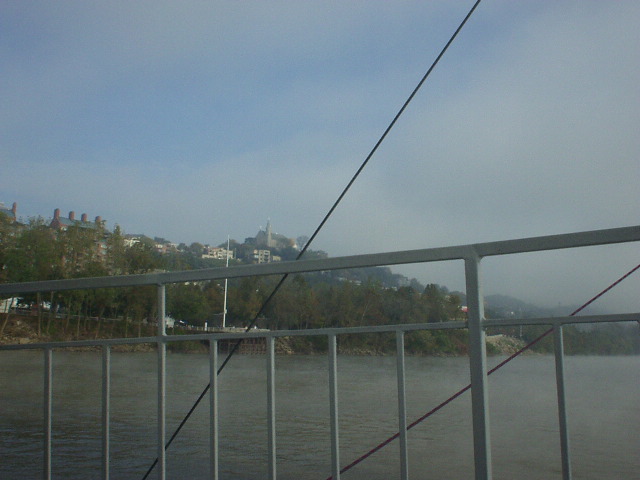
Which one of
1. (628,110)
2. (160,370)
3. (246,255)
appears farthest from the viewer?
(246,255)

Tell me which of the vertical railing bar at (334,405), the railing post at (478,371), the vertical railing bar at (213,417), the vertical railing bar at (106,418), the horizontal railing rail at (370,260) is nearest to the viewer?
the horizontal railing rail at (370,260)

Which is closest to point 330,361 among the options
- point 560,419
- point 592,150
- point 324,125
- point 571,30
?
point 560,419

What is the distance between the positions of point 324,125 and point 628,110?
215 centimetres

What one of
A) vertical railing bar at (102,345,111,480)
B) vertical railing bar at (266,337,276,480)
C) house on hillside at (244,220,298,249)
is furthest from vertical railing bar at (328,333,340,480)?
house on hillside at (244,220,298,249)

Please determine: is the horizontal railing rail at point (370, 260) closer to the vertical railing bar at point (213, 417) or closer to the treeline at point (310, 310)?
the treeline at point (310, 310)

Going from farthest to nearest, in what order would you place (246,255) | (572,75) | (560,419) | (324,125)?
(246,255), (324,125), (572,75), (560,419)

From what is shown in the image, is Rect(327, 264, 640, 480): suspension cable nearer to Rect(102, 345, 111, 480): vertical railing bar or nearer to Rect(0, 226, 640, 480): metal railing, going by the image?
Rect(0, 226, 640, 480): metal railing

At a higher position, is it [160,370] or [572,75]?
[572,75]

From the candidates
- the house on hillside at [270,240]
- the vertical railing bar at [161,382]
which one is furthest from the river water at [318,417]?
the house on hillside at [270,240]

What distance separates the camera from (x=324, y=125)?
139 inches

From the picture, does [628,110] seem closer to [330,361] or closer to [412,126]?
[412,126]

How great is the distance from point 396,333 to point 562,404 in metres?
0.32

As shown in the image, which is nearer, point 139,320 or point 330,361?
point 330,361

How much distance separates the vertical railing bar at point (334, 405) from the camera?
1.19 m
